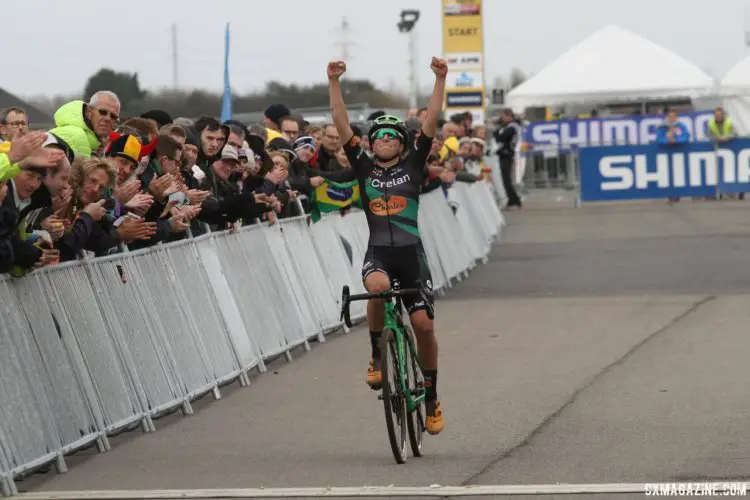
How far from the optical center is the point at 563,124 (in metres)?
45.0

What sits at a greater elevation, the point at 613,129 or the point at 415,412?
the point at 415,412

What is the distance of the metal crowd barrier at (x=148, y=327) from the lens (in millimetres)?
9680

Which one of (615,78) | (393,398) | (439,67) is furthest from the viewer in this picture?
(615,78)

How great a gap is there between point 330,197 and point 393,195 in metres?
7.28

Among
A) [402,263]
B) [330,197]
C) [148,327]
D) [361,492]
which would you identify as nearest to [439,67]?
A: [402,263]

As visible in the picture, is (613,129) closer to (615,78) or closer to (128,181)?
(615,78)

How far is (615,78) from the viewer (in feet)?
154

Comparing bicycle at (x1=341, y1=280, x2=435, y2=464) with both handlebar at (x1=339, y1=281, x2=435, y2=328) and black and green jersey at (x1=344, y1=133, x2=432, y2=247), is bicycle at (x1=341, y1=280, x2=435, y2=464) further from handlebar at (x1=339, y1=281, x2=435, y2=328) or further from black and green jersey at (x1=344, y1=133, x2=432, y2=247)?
black and green jersey at (x1=344, y1=133, x2=432, y2=247)

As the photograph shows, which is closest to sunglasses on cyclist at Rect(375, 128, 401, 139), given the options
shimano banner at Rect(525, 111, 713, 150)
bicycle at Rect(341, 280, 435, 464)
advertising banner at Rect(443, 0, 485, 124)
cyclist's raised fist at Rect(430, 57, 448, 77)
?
cyclist's raised fist at Rect(430, 57, 448, 77)

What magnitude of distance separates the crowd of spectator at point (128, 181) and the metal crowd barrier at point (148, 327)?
8.4 inches

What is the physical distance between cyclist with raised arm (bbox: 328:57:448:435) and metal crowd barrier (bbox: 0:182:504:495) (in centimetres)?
172

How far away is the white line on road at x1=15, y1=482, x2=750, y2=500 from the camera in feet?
27.1

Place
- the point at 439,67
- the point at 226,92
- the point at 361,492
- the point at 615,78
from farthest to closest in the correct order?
the point at 615,78, the point at 226,92, the point at 439,67, the point at 361,492

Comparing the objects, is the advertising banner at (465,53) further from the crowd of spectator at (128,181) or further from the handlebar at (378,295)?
the handlebar at (378,295)
